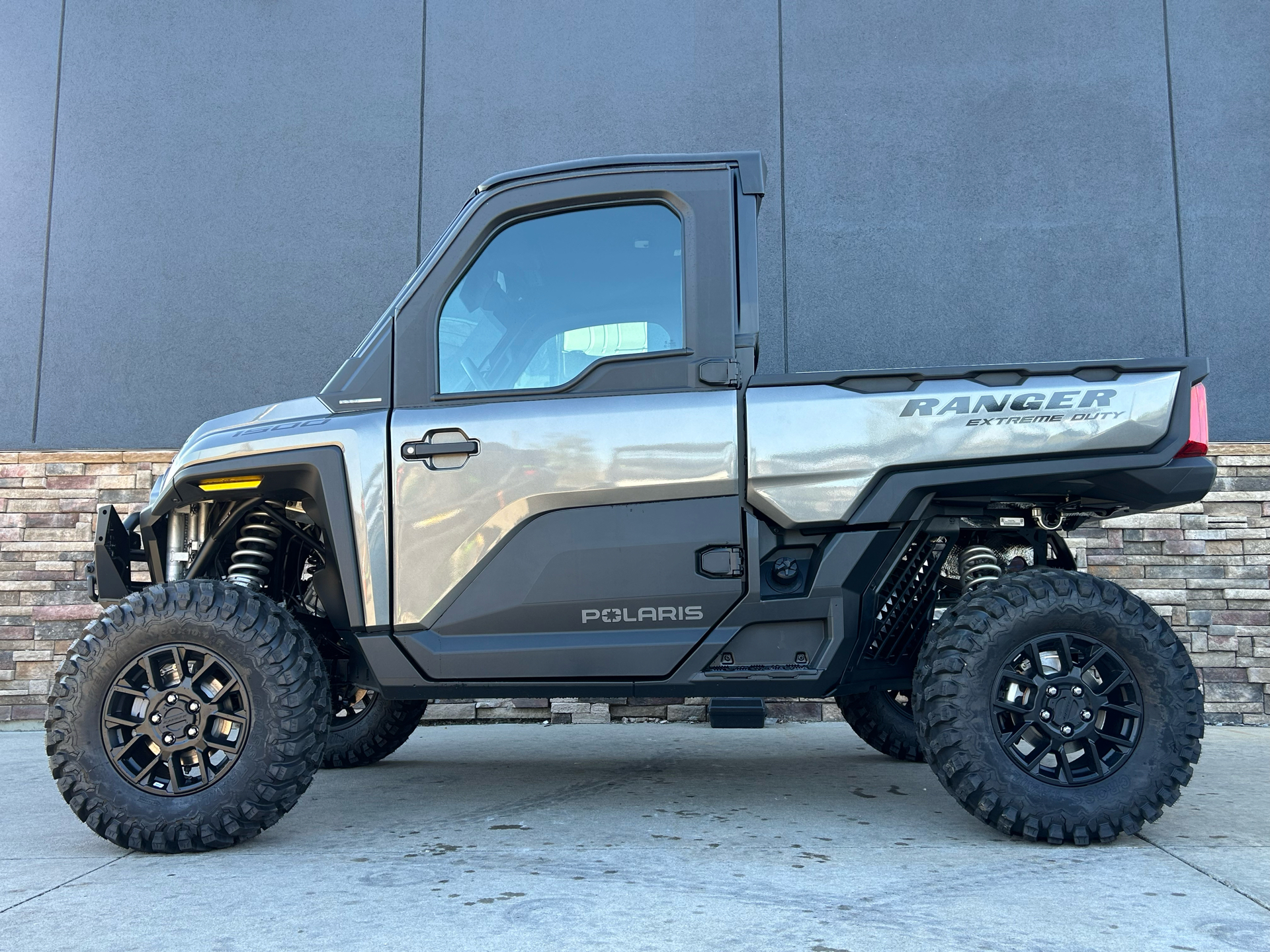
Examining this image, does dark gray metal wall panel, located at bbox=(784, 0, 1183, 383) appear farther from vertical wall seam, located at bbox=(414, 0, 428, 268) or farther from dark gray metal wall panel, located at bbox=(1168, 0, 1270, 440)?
vertical wall seam, located at bbox=(414, 0, 428, 268)

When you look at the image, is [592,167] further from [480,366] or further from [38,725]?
[38,725]

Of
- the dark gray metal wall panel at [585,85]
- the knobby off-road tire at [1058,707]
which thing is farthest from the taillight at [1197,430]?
the dark gray metal wall panel at [585,85]

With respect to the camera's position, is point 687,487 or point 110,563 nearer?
point 687,487

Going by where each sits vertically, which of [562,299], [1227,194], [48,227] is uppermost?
[1227,194]

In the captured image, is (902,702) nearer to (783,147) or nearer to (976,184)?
(976,184)

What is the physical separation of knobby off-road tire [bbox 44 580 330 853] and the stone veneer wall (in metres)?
2.80

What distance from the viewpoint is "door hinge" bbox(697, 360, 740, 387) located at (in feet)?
10.7

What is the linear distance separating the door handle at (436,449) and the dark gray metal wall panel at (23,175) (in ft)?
14.4

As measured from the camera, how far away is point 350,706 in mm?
4832

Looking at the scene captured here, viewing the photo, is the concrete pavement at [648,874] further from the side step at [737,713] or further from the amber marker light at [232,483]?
the amber marker light at [232,483]

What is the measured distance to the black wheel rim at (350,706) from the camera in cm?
471

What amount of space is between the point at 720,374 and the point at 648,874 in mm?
1651

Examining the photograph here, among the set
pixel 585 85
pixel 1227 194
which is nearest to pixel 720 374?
pixel 585 85

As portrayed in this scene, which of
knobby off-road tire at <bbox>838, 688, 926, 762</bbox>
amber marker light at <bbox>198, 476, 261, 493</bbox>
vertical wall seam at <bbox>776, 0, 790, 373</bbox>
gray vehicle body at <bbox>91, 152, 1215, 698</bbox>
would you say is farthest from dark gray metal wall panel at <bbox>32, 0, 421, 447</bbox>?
knobby off-road tire at <bbox>838, 688, 926, 762</bbox>
